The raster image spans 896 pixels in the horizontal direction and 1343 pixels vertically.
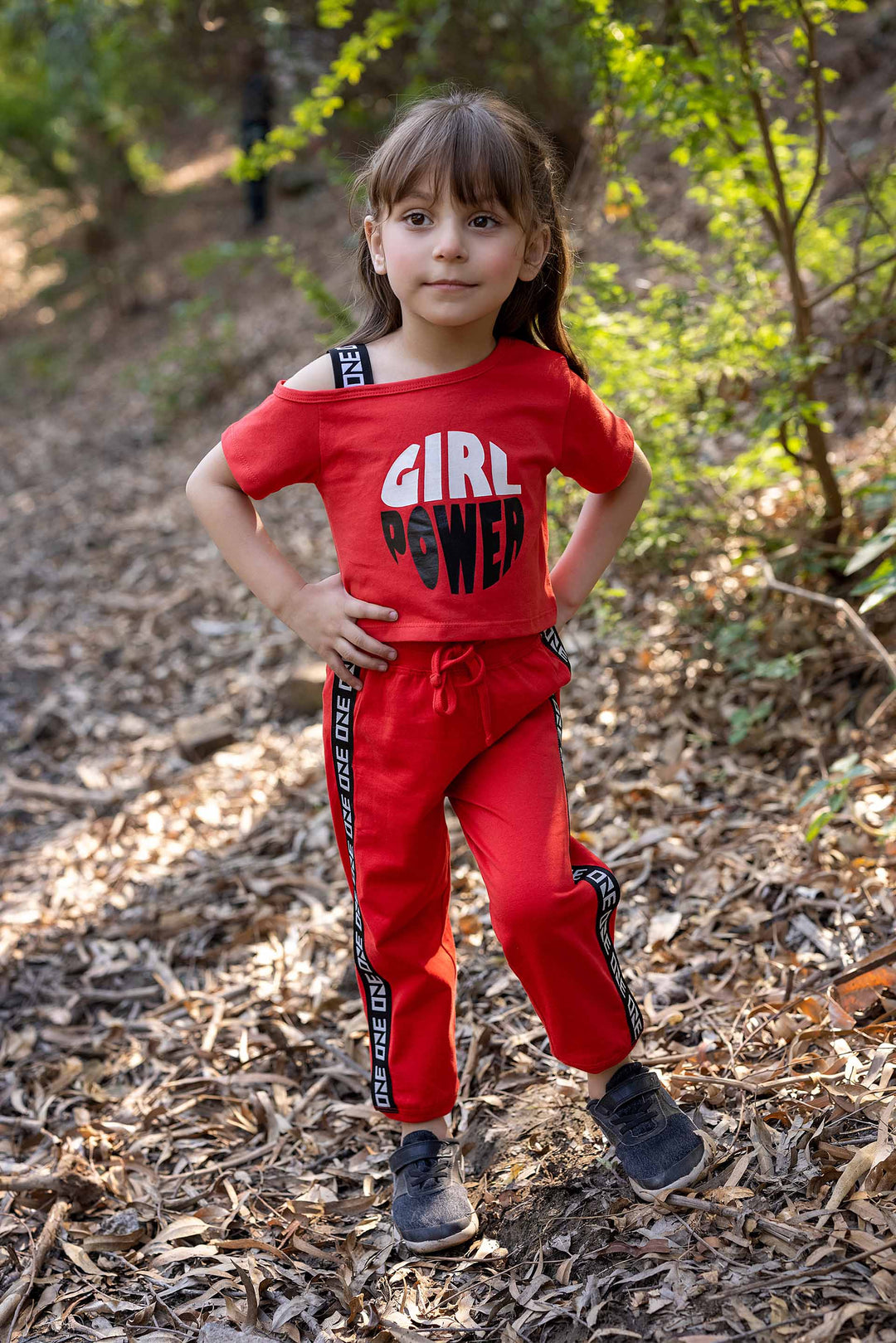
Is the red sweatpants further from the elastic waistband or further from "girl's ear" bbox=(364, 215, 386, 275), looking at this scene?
"girl's ear" bbox=(364, 215, 386, 275)

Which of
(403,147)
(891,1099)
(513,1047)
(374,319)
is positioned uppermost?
(403,147)

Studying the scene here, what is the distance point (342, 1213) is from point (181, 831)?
5.77ft

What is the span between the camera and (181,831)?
3631 mm

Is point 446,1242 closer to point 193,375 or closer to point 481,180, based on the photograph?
point 481,180

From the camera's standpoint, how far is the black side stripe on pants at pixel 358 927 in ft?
6.34

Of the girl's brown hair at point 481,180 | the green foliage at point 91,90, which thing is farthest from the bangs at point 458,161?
the green foliage at point 91,90

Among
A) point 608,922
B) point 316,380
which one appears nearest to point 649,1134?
point 608,922

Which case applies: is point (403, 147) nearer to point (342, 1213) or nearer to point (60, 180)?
point (342, 1213)

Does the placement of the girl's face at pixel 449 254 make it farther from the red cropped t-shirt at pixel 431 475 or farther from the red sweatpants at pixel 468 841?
the red sweatpants at pixel 468 841

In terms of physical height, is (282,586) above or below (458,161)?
below

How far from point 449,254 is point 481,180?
0.44ft

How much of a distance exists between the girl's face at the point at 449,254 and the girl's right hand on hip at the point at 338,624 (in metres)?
0.49

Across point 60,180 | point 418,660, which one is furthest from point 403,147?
point 60,180

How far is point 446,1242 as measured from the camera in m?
1.91
